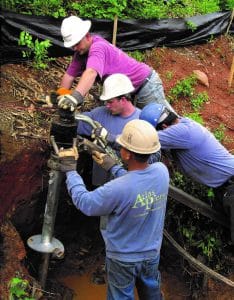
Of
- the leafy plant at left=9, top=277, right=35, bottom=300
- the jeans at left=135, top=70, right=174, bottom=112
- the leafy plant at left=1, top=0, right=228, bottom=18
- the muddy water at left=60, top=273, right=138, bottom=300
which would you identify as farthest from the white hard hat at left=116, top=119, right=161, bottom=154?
the leafy plant at left=1, top=0, right=228, bottom=18

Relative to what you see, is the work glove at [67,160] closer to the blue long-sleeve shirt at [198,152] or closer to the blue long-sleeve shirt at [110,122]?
the blue long-sleeve shirt at [110,122]

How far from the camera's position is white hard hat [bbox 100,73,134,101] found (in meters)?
4.02

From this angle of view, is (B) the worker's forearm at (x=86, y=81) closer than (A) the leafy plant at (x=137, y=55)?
Yes

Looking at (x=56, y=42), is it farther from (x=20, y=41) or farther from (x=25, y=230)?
(x=25, y=230)

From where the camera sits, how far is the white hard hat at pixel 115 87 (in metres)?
4.02

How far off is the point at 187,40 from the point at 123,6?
1651mm

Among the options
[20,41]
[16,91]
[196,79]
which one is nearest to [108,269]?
[16,91]

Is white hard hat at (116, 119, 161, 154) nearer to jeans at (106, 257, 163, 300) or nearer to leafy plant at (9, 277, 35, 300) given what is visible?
jeans at (106, 257, 163, 300)

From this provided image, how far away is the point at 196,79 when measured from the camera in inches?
282

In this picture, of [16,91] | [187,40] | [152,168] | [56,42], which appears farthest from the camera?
[187,40]

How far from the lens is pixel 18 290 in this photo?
365 cm

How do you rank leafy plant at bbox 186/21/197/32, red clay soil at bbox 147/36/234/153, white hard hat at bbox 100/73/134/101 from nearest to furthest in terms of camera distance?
white hard hat at bbox 100/73/134/101, red clay soil at bbox 147/36/234/153, leafy plant at bbox 186/21/197/32

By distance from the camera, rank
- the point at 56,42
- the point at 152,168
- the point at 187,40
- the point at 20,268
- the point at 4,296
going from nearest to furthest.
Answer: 1. the point at 152,168
2. the point at 4,296
3. the point at 20,268
4. the point at 56,42
5. the point at 187,40

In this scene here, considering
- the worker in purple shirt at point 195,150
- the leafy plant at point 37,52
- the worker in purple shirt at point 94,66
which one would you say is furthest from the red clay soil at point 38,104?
the worker in purple shirt at point 195,150
